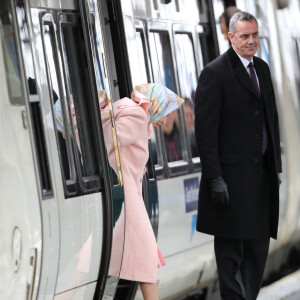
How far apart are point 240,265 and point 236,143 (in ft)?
2.31

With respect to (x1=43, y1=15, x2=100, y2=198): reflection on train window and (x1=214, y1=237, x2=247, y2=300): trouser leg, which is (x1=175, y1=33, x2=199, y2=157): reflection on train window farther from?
(x1=43, y1=15, x2=100, y2=198): reflection on train window

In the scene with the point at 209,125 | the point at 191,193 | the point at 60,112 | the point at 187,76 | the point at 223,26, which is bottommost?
the point at 191,193

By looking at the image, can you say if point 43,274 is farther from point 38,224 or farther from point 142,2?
point 142,2

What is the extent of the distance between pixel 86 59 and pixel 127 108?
0.34 metres

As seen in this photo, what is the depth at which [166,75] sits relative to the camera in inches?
234

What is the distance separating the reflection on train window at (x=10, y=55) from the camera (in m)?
3.62

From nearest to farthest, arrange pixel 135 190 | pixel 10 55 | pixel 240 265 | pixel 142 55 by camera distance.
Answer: pixel 10 55 < pixel 135 190 < pixel 240 265 < pixel 142 55

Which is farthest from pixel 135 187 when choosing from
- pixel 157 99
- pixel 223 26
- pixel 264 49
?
pixel 264 49

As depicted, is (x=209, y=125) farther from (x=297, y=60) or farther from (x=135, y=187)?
(x=297, y=60)

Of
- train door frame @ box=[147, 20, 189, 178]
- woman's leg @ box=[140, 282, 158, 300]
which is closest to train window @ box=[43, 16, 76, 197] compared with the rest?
woman's leg @ box=[140, 282, 158, 300]

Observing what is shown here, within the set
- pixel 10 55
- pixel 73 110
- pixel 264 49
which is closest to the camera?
pixel 10 55

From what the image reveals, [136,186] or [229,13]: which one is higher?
[229,13]

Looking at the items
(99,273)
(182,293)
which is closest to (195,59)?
(182,293)

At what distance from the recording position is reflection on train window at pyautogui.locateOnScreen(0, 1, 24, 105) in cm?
362
